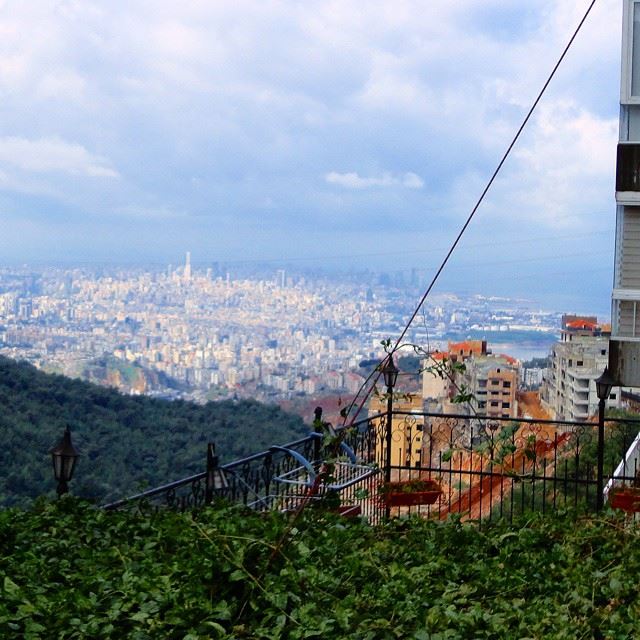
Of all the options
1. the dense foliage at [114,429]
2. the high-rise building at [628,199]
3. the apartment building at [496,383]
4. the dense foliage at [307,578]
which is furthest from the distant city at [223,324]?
the dense foliage at [307,578]

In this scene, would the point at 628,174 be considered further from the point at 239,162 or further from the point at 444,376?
the point at 239,162

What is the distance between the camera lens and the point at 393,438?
29.5ft

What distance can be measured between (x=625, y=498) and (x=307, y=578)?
4013mm

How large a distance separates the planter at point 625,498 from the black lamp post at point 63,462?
11.4ft

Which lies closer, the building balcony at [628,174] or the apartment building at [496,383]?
the building balcony at [628,174]

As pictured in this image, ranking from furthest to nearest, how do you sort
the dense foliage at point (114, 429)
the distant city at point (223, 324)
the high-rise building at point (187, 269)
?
the high-rise building at point (187, 269) < the distant city at point (223, 324) < the dense foliage at point (114, 429)

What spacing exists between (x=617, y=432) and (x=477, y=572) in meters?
9.31

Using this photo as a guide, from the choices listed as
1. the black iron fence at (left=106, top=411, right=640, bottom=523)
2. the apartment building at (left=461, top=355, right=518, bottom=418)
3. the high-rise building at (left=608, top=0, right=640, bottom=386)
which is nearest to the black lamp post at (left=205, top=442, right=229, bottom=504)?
the black iron fence at (left=106, top=411, right=640, bottom=523)

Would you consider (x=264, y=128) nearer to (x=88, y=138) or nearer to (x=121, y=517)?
(x=88, y=138)

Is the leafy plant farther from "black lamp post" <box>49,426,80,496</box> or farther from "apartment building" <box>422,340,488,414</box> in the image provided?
"black lamp post" <box>49,426,80,496</box>

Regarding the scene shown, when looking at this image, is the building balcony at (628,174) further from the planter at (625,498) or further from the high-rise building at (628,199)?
the planter at (625,498)

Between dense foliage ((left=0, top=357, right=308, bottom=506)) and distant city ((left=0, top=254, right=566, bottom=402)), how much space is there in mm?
735

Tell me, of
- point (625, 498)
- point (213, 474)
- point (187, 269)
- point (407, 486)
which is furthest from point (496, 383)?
point (187, 269)

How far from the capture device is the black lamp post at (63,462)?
5836mm
